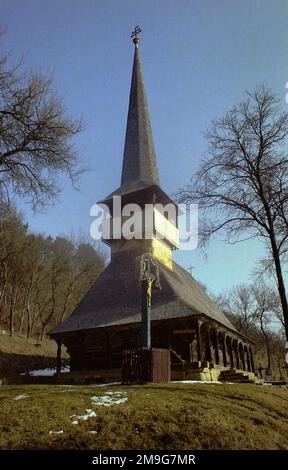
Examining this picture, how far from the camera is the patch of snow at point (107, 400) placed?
9289mm

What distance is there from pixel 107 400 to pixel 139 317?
12.7 metres

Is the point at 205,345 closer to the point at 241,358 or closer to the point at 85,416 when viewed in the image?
the point at 241,358

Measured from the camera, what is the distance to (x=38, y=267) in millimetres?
39781

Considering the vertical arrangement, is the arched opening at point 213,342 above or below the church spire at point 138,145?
below

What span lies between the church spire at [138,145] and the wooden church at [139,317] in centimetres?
10

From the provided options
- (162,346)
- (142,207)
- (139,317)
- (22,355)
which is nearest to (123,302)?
(139,317)

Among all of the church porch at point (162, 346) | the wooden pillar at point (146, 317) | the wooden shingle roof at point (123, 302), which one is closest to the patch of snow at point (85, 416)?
the wooden pillar at point (146, 317)

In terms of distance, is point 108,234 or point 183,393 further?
point 108,234

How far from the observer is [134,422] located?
8.09 meters

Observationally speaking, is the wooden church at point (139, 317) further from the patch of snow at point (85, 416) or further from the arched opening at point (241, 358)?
the patch of snow at point (85, 416)

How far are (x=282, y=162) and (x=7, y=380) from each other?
1990 cm
